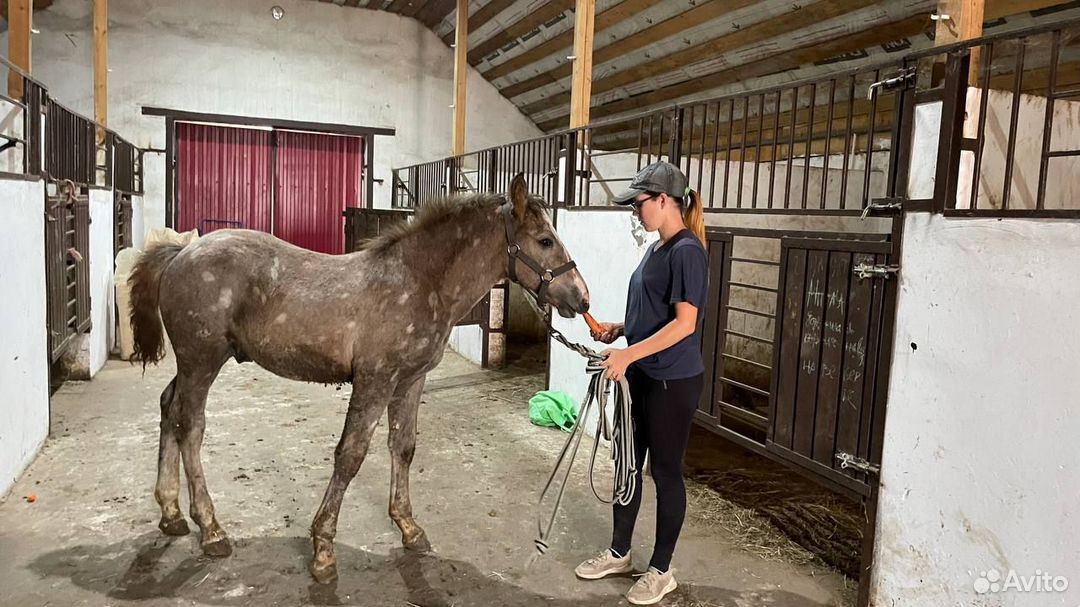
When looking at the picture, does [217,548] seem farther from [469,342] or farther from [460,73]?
[460,73]

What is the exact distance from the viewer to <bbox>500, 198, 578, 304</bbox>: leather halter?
2467 mm

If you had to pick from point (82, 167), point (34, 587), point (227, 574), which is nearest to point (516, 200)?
point (227, 574)

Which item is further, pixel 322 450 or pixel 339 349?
pixel 322 450

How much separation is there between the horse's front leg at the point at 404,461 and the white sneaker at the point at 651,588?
816 mm

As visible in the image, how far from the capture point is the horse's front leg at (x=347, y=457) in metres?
2.45

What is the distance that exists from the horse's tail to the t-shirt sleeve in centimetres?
182

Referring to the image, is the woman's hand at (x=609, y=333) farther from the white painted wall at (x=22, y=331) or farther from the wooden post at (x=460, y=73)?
the wooden post at (x=460, y=73)

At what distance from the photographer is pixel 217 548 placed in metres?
2.62

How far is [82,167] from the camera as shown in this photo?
17.1 feet

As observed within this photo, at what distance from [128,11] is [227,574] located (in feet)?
28.4

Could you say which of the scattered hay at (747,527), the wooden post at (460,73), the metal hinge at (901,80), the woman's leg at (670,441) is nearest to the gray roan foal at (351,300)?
the woman's leg at (670,441)

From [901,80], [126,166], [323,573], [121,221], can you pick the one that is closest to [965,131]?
[901,80]

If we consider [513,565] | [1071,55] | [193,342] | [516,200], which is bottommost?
[513,565]

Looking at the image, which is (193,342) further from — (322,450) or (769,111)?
(769,111)
